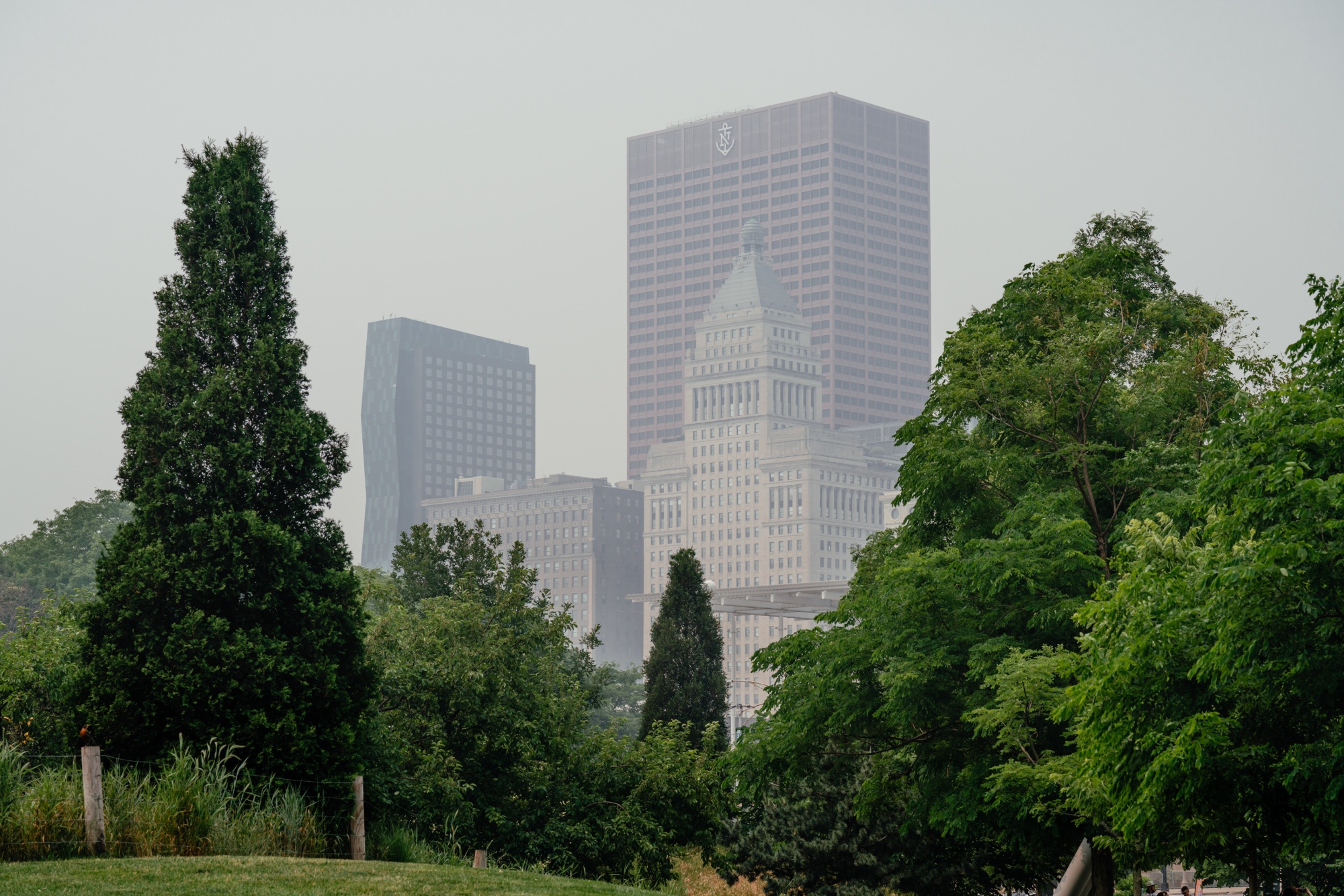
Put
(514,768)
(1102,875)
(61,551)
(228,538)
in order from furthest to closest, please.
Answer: (61,551) → (514,768) → (1102,875) → (228,538)

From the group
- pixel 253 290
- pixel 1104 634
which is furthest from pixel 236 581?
pixel 1104 634

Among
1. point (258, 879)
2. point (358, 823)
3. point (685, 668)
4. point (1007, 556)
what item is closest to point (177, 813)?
point (258, 879)

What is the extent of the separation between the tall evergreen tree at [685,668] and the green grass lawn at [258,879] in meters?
25.5

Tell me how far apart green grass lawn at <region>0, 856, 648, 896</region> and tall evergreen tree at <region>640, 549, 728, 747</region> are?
25.5m

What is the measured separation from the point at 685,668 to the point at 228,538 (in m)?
23.8

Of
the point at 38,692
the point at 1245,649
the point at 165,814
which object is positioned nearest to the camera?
the point at 1245,649

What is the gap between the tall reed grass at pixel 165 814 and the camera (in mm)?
14734

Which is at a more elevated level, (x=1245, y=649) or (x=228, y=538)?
(x=228, y=538)

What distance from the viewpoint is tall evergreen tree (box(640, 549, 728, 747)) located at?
1656 inches

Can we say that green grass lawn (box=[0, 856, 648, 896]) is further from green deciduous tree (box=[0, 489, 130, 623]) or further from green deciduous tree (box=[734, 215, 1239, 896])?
green deciduous tree (box=[0, 489, 130, 623])

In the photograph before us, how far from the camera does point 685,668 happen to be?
42.5 metres

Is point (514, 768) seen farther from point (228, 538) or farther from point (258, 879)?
point (258, 879)

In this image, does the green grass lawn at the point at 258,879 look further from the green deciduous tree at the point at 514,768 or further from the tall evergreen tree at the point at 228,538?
the green deciduous tree at the point at 514,768

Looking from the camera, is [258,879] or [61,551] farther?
[61,551]
